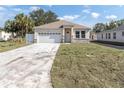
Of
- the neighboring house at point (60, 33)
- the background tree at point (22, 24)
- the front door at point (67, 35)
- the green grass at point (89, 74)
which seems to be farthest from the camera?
the background tree at point (22, 24)

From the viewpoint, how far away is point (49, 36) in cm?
2983

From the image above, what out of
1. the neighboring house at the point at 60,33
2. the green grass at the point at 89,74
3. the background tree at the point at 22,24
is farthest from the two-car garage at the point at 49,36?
the green grass at the point at 89,74

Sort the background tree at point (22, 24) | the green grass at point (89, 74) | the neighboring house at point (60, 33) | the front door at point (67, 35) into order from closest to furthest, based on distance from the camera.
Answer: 1. the green grass at point (89, 74)
2. the neighboring house at point (60, 33)
3. the front door at point (67, 35)
4. the background tree at point (22, 24)

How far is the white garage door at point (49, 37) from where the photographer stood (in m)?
29.8

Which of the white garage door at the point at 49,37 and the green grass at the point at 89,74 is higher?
the white garage door at the point at 49,37

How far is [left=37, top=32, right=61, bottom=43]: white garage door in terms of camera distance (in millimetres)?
29828

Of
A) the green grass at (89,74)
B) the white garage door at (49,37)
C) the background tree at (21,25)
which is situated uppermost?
the background tree at (21,25)

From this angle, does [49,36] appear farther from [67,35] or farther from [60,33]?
[67,35]

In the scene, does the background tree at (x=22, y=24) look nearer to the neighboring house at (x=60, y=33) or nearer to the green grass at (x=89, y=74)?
the neighboring house at (x=60, y=33)

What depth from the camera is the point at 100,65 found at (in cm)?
826

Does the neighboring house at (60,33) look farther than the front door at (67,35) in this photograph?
No

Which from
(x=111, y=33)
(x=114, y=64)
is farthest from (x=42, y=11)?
(x=114, y=64)

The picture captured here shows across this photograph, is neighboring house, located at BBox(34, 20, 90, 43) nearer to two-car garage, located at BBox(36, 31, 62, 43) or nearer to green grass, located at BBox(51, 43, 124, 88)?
two-car garage, located at BBox(36, 31, 62, 43)
